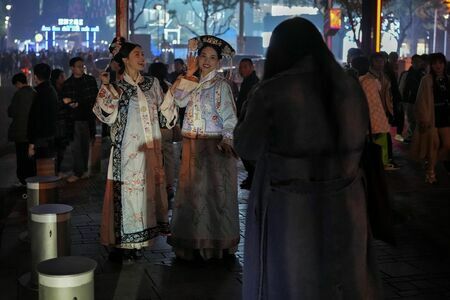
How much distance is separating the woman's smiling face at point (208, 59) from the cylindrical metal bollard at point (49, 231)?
180cm

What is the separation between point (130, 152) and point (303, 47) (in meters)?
3.06

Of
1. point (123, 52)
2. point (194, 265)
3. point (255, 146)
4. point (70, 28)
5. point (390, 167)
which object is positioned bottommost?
point (194, 265)

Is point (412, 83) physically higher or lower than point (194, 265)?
higher

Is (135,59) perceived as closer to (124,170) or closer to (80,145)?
(124,170)

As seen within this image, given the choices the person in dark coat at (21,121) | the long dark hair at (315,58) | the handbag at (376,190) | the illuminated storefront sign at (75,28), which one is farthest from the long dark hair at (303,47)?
the illuminated storefront sign at (75,28)

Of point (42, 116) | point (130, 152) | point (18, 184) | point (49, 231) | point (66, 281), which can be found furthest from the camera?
point (18, 184)

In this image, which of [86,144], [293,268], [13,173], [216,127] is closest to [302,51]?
Result: [293,268]

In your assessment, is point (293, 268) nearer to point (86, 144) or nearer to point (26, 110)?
point (26, 110)

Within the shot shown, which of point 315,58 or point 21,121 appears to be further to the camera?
point 21,121

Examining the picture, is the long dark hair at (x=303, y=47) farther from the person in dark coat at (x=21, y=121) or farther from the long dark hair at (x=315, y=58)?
the person in dark coat at (x=21, y=121)

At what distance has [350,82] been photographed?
344 cm

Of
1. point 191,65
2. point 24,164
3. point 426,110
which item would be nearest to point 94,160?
point 24,164

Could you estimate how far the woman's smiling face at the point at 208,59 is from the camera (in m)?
6.23

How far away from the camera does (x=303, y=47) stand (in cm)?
335
